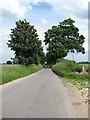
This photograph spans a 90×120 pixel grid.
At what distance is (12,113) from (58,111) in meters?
1.63

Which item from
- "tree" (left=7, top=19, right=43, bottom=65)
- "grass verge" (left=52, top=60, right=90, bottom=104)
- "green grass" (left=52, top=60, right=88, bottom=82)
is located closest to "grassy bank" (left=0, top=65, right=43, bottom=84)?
"green grass" (left=52, top=60, right=88, bottom=82)

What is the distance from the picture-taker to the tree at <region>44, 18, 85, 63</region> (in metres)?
50.5

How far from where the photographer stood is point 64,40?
169ft

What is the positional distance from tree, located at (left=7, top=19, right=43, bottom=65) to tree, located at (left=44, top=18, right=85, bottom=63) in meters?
12.8

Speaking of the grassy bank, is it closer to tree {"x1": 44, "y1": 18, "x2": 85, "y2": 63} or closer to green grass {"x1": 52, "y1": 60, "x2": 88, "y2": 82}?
green grass {"x1": 52, "y1": 60, "x2": 88, "y2": 82}

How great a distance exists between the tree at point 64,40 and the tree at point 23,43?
1281 cm

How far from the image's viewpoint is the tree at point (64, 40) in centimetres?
5047

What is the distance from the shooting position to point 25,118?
5.13 metres

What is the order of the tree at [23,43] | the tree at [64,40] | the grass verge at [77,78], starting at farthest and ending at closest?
the tree at [64,40] → the tree at [23,43] → the grass verge at [77,78]

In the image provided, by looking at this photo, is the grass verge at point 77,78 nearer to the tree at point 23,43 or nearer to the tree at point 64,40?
the tree at point 23,43

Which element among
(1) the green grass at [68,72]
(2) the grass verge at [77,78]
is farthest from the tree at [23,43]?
(2) the grass verge at [77,78]

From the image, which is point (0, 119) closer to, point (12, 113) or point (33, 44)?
point (12, 113)

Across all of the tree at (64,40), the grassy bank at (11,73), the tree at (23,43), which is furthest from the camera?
the tree at (64,40)

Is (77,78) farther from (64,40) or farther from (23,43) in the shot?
(64,40)
